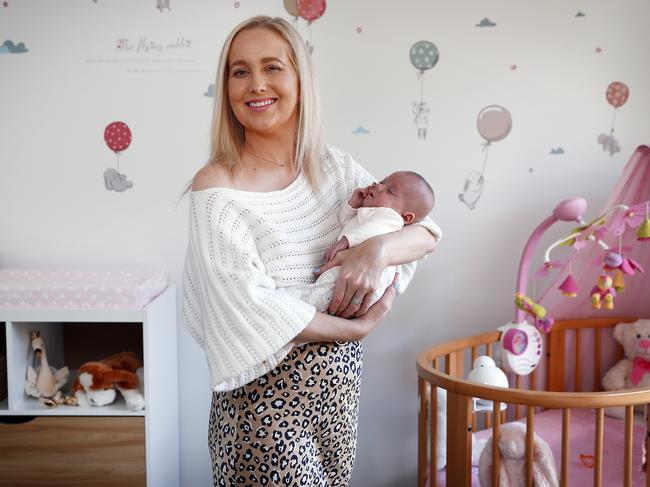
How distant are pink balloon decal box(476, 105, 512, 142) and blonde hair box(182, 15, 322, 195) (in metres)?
1.05

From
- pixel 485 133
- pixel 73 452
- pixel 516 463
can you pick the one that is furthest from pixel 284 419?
pixel 485 133

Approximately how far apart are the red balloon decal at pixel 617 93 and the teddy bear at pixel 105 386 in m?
1.88

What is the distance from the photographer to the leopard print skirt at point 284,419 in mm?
1152

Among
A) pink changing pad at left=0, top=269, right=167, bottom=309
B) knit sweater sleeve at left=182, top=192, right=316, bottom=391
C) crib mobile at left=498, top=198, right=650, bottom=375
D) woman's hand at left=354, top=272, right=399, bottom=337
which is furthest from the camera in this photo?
crib mobile at left=498, top=198, right=650, bottom=375

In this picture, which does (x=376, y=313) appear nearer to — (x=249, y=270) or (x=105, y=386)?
(x=249, y=270)

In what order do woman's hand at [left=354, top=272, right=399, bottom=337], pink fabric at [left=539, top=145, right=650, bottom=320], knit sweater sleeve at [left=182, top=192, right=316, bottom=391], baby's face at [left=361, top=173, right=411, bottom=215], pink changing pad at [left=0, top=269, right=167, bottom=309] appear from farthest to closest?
1. pink fabric at [left=539, top=145, right=650, bottom=320]
2. pink changing pad at [left=0, top=269, right=167, bottom=309]
3. baby's face at [left=361, top=173, right=411, bottom=215]
4. woman's hand at [left=354, top=272, right=399, bottom=337]
5. knit sweater sleeve at [left=182, top=192, right=316, bottom=391]

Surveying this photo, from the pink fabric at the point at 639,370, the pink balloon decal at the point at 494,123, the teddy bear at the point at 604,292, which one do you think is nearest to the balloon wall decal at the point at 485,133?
the pink balloon decal at the point at 494,123

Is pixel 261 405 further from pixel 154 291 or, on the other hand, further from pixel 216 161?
pixel 154 291

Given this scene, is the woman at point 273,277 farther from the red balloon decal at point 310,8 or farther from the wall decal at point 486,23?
the wall decal at point 486,23

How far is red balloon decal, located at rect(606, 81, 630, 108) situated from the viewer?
2258 millimetres

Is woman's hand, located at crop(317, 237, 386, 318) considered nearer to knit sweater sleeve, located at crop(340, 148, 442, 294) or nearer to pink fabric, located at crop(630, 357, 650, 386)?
knit sweater sleeve, located at crop(340, 148, 442, 294)

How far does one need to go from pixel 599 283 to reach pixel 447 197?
581mm

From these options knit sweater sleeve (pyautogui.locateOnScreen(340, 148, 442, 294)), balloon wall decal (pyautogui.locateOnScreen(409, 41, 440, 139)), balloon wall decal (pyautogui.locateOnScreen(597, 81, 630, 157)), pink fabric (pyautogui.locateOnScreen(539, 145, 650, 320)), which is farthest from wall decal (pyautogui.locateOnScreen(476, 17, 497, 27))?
knit sweater sleeve (pyautogui.locateOnScreen(340, 148, 442, 294))

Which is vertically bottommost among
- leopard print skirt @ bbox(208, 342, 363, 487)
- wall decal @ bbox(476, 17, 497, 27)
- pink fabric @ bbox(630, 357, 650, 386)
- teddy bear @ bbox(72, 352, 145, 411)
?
pink fabric @ bbox(630, 357, 650, 386)
